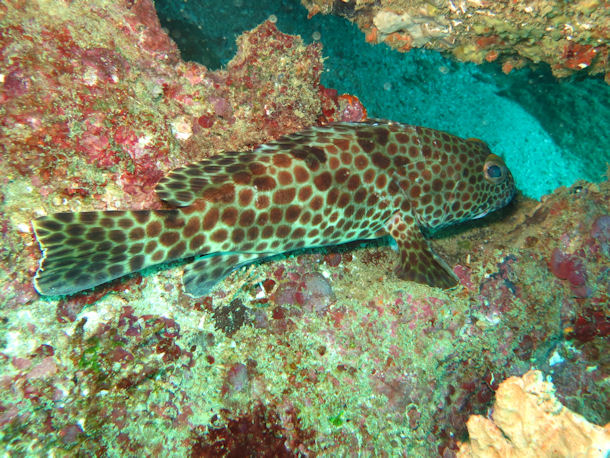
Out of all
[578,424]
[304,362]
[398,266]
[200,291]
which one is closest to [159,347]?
[200,291]

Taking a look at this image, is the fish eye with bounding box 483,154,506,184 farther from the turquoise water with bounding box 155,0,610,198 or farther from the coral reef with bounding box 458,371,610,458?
the coral reef with bounding box 458,371,610,458

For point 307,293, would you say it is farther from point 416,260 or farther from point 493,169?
point 493,169

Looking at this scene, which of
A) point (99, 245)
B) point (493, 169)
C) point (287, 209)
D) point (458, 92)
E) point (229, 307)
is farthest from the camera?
point (458, 92)

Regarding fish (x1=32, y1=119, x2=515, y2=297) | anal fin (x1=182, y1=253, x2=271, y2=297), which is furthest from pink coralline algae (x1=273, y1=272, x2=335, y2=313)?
anal fin (x1=182, y1=253, x2=271, y2=297)

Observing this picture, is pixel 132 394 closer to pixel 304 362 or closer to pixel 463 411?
pixel 304 362

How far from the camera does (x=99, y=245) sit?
10.3 feet

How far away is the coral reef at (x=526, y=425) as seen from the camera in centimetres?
372

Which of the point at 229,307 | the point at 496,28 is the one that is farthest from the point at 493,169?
the point at 229,307

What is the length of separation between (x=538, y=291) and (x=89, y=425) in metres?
5.39

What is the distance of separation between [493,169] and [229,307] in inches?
165

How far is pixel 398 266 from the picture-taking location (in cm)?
442

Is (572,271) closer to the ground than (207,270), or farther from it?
farther from it

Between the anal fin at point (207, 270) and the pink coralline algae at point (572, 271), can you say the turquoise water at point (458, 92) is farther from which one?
the anal fin at point (207, 270)

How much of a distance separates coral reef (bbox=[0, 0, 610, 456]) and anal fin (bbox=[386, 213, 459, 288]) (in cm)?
24
